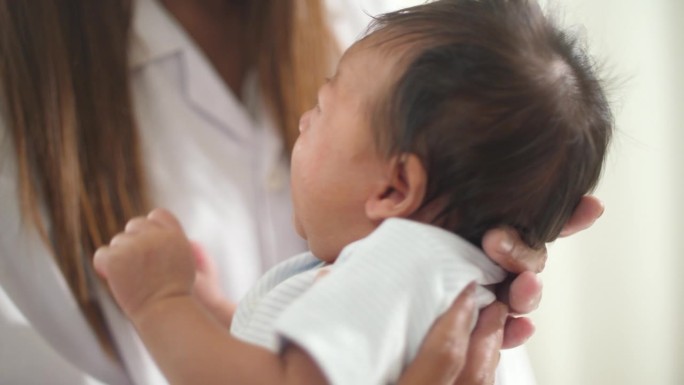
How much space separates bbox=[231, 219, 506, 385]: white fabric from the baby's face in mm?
62

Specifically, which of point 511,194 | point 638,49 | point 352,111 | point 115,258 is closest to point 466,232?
point 511,194

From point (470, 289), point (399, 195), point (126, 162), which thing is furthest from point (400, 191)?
point (126, 162)

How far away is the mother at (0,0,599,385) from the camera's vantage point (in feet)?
2.15

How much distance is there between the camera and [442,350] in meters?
0.51

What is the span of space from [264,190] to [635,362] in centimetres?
103

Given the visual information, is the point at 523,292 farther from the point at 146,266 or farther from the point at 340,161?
the point at 146,266

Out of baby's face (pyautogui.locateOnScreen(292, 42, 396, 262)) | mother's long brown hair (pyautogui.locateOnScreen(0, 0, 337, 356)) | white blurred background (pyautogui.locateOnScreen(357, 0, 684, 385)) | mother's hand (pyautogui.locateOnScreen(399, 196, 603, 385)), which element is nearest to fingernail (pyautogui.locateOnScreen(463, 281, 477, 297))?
mother's hand (pyautogui.locateOnScreen(399, 196, 603, 385))

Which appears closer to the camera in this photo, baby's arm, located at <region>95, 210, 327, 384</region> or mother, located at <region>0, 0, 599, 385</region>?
baby's arm, located at <region>95, 210, 327, 384</region>

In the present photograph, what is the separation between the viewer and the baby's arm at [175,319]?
18.4 inches

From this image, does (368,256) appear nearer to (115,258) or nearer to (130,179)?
(115,258)

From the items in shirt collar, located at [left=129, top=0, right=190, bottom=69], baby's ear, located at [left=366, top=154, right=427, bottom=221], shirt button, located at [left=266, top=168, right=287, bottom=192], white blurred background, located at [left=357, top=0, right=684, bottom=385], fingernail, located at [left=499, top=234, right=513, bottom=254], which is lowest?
white blurred background, located at [left=357, top=0, right=684, bottom=385]

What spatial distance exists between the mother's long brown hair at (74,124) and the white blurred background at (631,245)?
0.65 meters

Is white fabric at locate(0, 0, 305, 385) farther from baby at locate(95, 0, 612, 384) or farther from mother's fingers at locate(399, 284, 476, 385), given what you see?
mother's fingers at locate(399, 284, 476, 385)

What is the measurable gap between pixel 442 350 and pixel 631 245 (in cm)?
98
